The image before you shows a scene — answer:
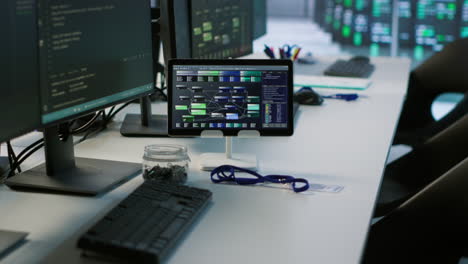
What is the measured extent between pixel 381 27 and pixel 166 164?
4.94 metres

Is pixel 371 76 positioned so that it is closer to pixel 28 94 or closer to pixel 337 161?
pixel 337 161

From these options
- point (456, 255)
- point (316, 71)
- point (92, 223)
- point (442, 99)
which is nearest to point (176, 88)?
point (92, 223)

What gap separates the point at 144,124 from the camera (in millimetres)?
2025

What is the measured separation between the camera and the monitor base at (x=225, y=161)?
163 centimetres

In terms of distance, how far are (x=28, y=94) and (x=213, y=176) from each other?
0.50m

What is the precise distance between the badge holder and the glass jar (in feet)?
0.33

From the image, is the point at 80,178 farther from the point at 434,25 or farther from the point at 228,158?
the point at 434,25

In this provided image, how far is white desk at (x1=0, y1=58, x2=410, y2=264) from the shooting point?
45.9 inches

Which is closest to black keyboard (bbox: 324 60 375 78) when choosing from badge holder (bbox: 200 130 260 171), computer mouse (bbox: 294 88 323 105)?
computer mouse (bbox: 294 88 323 105)

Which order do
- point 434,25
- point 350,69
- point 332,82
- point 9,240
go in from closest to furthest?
point 9,240, point 332,82, point 350,69, point 434,25

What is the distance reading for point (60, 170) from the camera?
5.02 feet

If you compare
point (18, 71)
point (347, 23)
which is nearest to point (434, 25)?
point (347, 23)

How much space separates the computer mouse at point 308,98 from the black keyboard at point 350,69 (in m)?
0.62

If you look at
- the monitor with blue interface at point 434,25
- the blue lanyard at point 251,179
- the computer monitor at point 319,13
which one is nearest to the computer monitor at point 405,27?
the monitor with blue interface at point 434,25
